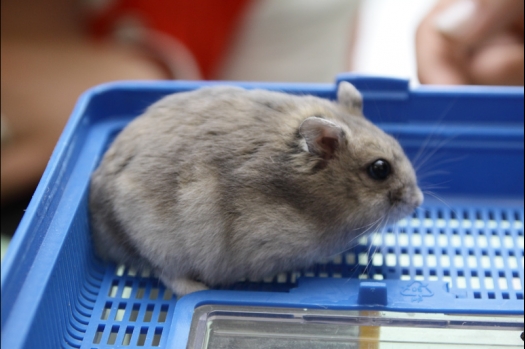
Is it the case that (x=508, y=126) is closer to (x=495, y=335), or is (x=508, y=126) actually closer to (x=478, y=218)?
(x=478, y=218)

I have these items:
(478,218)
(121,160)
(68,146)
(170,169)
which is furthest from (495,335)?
(68,146)

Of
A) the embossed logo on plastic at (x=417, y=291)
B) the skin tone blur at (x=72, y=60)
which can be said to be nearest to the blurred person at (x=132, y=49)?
the skin tone blur at (x=72, y=60)

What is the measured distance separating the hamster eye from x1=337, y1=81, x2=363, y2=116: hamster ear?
A: 26cm

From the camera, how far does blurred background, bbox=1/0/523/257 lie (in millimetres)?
2582

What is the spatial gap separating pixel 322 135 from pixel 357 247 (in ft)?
1.59

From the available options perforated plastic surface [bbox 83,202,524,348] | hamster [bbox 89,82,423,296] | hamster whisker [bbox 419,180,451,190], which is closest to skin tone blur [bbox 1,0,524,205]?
hamster whisker [bbox 419,180,451,190]

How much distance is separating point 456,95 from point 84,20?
2.25 meters

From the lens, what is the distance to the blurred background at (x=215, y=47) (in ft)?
8.47

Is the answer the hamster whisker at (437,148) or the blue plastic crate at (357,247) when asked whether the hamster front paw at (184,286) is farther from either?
the hamster whisker at (437,148)

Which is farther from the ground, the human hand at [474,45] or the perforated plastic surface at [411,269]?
the human hand at [474,45]

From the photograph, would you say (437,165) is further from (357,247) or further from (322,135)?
(322,135)

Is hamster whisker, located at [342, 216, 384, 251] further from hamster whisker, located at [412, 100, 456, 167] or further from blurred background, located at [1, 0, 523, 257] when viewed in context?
blurred background, located at [1, 0, 523, 257]

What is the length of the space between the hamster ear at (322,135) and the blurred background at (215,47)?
21.8 inches

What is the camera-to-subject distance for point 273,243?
5.69 feet
